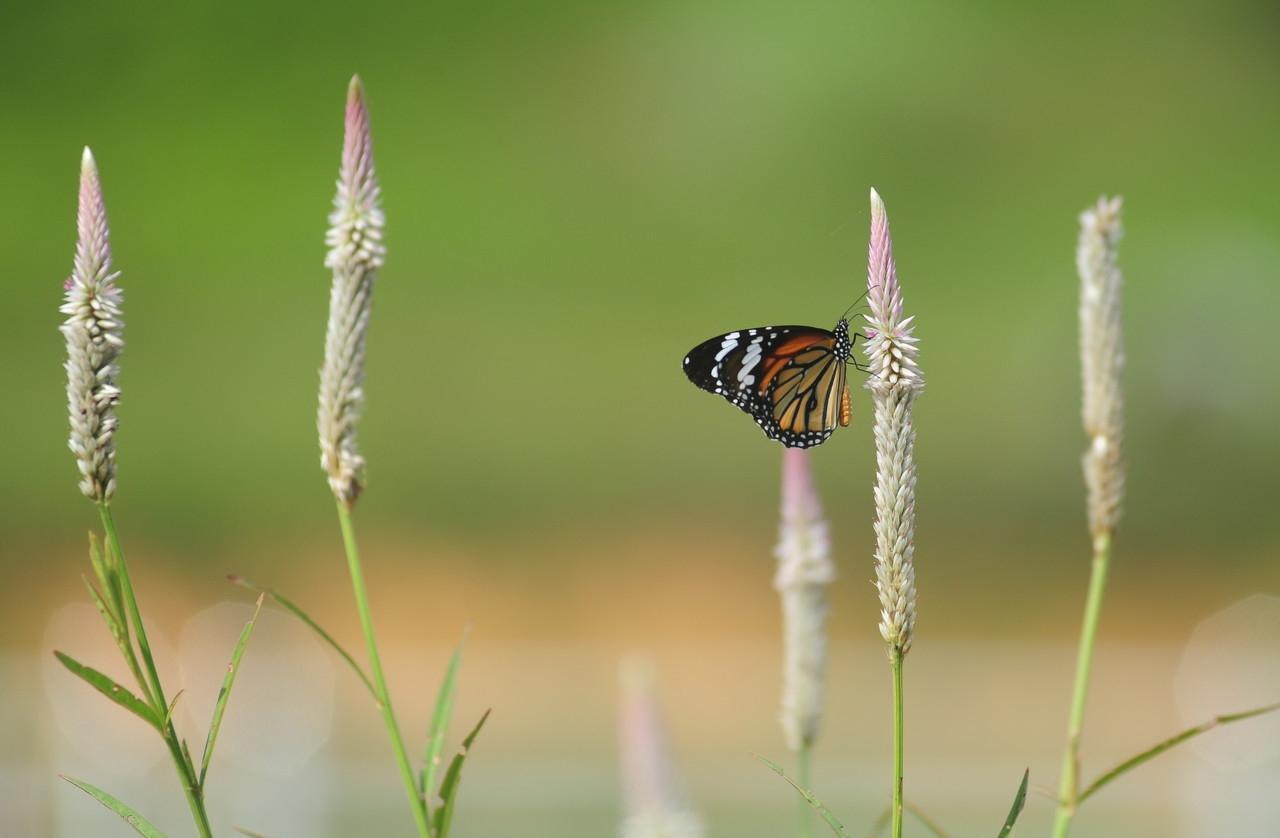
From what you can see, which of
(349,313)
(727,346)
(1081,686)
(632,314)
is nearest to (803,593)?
(727,346)

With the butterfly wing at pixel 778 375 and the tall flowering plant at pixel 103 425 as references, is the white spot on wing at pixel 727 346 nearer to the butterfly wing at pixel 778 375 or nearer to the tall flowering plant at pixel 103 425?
the butterfly wing at pixel 778 375

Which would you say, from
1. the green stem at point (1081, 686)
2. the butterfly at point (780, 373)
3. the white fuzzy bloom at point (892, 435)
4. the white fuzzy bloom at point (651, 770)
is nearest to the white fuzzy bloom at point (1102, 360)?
the green stem at point (1081, 686)

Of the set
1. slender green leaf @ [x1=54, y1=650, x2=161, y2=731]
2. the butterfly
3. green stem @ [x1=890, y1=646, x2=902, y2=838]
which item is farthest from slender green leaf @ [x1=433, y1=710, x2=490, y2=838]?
the butterfly

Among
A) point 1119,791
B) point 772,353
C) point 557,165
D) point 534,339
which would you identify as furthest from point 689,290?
point 772,353

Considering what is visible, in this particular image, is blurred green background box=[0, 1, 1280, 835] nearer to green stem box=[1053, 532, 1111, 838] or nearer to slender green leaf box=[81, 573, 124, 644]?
slender green leaf box=[81, 573, 124, 644]

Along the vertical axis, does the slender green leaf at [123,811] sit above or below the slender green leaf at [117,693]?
below

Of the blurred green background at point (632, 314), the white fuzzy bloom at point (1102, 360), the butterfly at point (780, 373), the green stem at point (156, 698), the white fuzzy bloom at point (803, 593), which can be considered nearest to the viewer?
the white fuzzy bloom at point (1102, 360)

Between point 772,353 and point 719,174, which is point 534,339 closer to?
point 719,174

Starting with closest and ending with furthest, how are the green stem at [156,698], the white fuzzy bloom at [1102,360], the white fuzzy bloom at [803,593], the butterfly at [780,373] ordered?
1. the white fuzzy bloom at [1102,360]
2. the green stem at [156,698]
3. the white fuzzy bloom at [803,593]
4. the butterfly at [780,373]
